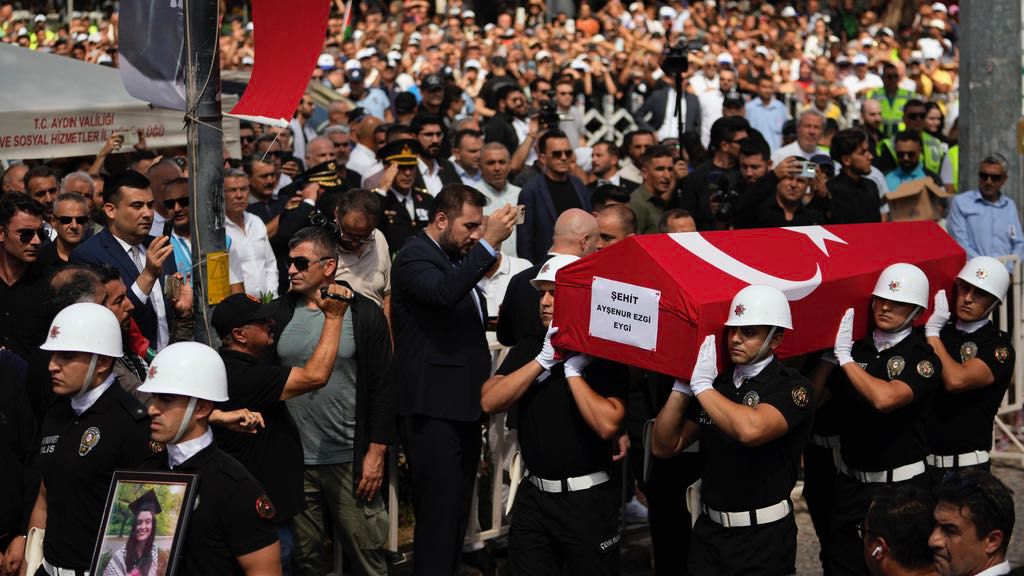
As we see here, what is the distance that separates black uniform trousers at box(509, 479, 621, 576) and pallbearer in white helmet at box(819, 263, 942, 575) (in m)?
1.20

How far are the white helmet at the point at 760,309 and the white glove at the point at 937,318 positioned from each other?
1603 mm

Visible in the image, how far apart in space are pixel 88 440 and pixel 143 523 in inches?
25.4

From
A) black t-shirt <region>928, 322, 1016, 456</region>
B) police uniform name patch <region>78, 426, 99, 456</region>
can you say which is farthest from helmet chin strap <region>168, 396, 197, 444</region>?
black t-shirt <region>928, 322, 1016, 456</region>

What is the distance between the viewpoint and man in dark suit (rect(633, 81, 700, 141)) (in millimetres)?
15133

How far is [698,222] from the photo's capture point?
Answer: 33.4 ft

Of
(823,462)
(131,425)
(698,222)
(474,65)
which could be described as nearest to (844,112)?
(474,65)

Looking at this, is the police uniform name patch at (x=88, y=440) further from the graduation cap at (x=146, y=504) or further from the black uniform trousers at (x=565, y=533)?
the black uniform trousers at (x=565, y=533)

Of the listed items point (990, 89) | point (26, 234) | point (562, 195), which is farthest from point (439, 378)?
point (990, 89)

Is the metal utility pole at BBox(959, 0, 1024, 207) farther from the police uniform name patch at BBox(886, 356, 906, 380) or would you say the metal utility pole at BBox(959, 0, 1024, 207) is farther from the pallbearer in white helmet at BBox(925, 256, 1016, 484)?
the police uniform name patch at BBox(886, 356, 906, 380)

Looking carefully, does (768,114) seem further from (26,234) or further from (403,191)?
(26,234)

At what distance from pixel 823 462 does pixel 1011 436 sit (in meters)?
3.28

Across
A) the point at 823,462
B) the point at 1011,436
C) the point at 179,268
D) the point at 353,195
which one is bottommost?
the point at 1011,436

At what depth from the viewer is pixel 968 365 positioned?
6.45 meters

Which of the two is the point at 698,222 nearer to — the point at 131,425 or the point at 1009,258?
the point at 1009,258
